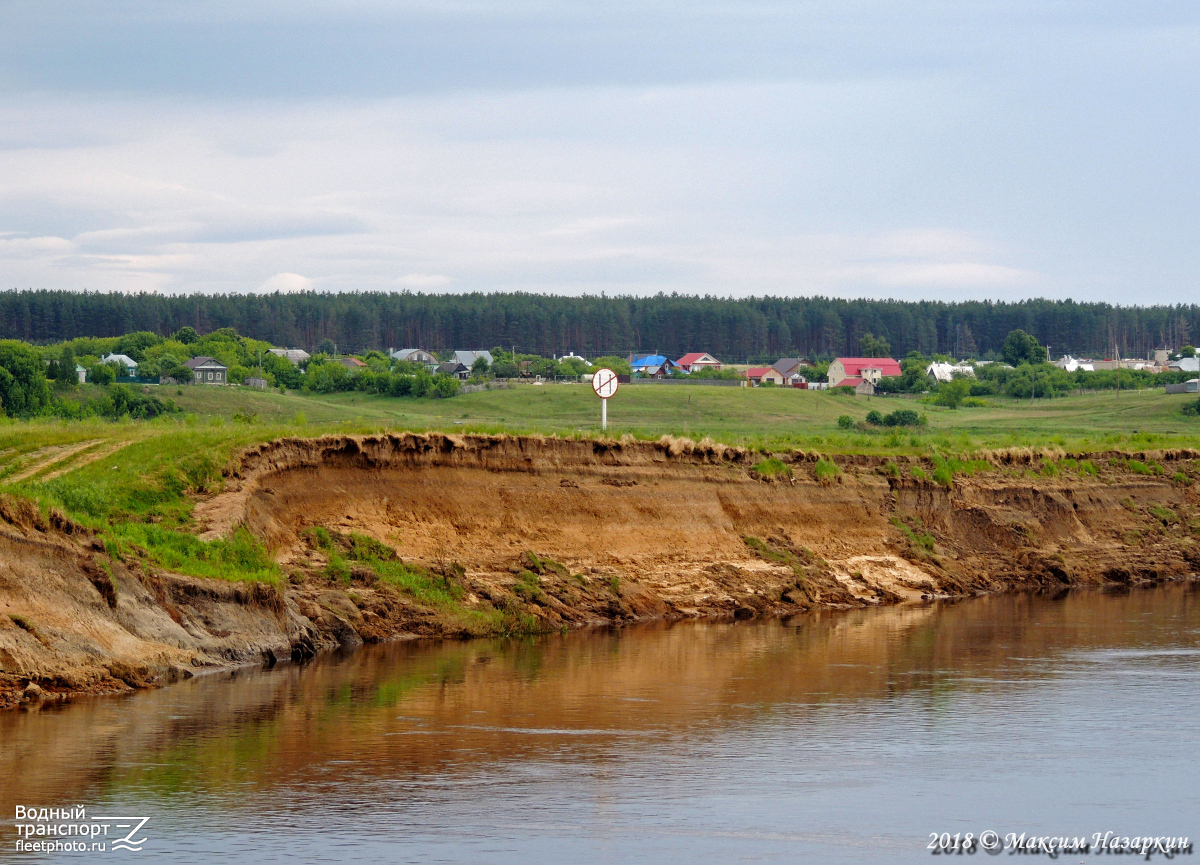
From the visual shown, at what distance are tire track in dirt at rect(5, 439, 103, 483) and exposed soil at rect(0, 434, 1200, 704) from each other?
12.8ft

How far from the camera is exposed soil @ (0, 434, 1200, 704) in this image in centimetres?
2169

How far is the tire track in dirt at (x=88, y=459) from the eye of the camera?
2748cm

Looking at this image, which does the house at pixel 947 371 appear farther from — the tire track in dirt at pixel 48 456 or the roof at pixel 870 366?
the tire track in dirt at pixel 48 456

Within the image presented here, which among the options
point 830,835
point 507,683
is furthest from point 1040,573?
point 830,835

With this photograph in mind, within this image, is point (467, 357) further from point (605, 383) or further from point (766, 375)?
point (605, 383)

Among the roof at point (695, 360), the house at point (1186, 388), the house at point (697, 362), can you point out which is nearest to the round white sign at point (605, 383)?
the house at point (1186, 388)

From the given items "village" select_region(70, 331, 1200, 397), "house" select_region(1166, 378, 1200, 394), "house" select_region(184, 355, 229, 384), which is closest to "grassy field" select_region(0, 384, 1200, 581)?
"village" select_region(70, 331, 1200, 397)

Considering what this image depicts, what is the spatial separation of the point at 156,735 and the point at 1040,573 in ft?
95.3

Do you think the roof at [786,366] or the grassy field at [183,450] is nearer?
the grassy field at [183,450]

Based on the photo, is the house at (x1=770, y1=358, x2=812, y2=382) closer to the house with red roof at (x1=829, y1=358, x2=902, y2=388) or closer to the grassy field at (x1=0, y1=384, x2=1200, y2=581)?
the house with red roof at (x1=829, y1=358, x2=902, y2=388)

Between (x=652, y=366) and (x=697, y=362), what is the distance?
17662 millimetres

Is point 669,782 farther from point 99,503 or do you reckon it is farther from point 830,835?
point 99,503

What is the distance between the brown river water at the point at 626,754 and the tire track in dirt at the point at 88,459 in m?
7.28

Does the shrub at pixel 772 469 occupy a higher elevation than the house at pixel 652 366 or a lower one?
lower
